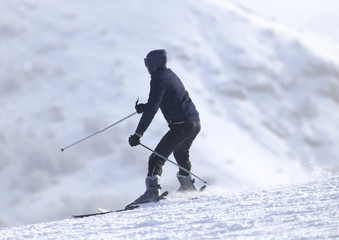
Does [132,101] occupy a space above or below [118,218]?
above

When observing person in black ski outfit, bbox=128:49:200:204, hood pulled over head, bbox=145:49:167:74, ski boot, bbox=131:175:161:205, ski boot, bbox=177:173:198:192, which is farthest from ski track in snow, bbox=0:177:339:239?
hood pulled over head, bbox=145:49:167:74

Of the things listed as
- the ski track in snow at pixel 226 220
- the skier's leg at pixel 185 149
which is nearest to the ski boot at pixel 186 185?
the skier's leg at pixel 185 149

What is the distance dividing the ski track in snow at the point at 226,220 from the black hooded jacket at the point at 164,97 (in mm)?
1022

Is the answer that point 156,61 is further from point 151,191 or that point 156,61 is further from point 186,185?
point 186,185

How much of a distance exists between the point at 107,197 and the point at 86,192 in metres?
15.4

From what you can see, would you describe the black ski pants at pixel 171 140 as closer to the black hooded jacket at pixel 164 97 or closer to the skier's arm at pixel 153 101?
the black hooded jacket at pixel 164 97

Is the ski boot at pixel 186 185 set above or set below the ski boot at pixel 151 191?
above

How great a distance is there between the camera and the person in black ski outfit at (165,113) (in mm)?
7520

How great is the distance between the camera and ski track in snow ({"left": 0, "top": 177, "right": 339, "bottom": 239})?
4898 millimetres

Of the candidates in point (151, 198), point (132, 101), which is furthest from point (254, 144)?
point (151, 198)

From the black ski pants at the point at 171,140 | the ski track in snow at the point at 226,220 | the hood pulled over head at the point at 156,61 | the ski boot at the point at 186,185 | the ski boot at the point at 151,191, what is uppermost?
the hood pulled over head at the point at 156,61

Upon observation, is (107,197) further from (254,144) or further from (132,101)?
(254,144)

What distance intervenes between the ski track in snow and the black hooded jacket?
3.35 ft

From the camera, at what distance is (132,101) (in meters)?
177
